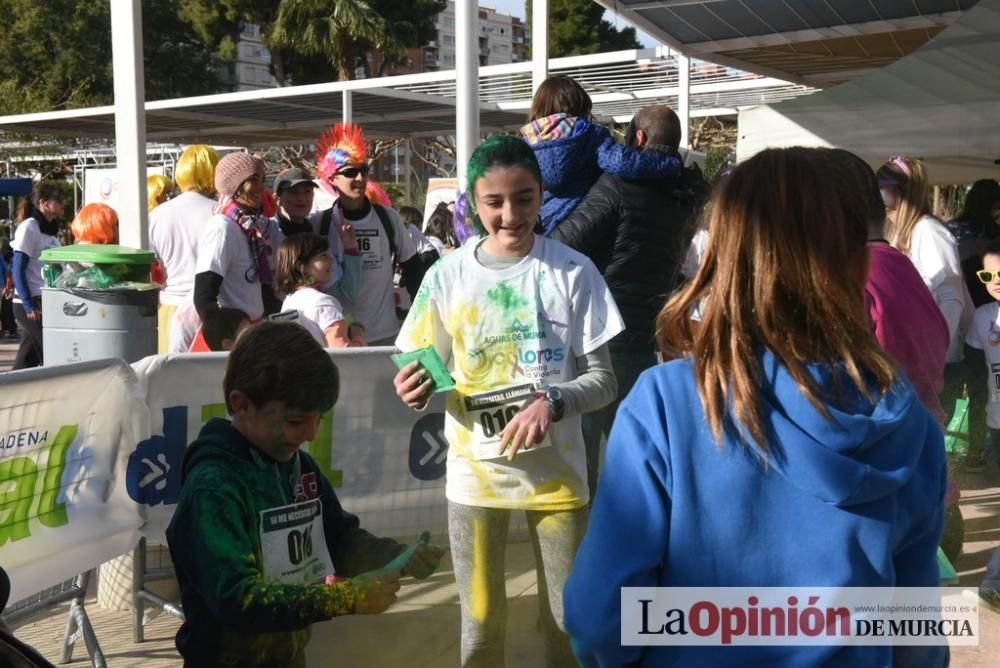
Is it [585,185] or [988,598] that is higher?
[585,185]

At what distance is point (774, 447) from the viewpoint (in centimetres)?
161

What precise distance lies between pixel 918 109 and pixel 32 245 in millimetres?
8257

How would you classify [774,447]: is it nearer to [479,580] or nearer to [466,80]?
[479,580]

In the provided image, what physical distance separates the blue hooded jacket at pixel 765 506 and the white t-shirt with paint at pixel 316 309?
141 inches

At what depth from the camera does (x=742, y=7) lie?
508 inches

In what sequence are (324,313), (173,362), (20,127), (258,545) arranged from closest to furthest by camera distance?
(258,545)
(173,362)
(324,313)
(20,127)

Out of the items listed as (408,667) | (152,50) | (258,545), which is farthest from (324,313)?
(152,50)

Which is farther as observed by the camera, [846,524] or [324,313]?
[324,313]

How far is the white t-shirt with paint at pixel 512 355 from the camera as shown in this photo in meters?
3.31

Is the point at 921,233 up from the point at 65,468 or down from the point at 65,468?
up

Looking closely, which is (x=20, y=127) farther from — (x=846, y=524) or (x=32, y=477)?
(x=846, y=524)

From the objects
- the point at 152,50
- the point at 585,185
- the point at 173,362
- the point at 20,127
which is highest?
the point at 152,50

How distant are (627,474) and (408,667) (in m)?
3.00

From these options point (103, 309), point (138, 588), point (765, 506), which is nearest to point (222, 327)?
point (103, 309)
